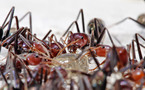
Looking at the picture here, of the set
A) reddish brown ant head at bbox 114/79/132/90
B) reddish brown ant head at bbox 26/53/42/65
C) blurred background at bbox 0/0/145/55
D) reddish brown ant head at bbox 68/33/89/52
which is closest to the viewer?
reddish brown ant head at bbox 114/79/132/90

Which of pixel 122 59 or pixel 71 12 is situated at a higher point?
pixel 71 12

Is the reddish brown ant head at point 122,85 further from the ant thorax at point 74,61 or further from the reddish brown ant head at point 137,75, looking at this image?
the ant thorax at point 74,61

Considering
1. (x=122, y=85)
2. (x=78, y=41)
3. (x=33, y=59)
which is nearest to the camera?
(x=122, y=85)

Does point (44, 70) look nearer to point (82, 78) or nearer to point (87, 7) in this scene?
point (82, 78)

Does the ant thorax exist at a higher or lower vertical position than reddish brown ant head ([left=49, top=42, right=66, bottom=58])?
lower

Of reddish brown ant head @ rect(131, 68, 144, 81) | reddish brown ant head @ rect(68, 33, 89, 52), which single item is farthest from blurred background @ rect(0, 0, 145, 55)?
reddish brown ant head @ rect(131, 68, 144, 81)

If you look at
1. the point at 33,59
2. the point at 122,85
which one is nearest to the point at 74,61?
the point at 33,59

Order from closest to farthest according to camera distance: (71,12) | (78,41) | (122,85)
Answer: (122,85) → (78,41) → (71,12)

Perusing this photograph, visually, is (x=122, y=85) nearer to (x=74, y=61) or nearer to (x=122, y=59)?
(x=122, y=59)

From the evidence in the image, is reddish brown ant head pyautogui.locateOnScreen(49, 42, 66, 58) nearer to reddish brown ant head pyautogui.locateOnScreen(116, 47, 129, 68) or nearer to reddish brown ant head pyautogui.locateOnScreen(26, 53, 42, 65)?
reddish brown ant head pyautogui.locateOnScreen(26, 53, 42, 65)

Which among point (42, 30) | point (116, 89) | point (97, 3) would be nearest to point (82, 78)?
point (116, 89)

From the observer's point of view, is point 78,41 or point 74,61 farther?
point 78,41
